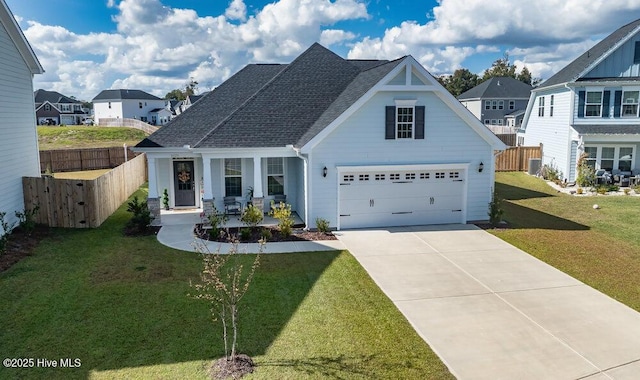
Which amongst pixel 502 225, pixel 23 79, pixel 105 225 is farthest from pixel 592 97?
pixel 23 79

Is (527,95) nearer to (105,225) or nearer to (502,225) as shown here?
(502,225)

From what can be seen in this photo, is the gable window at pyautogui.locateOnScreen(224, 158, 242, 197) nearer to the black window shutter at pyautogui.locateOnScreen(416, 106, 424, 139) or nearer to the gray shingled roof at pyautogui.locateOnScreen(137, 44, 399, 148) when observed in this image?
the gray shingled roof at pyautogui.locateOnScreen(137, 44, 399, 148)

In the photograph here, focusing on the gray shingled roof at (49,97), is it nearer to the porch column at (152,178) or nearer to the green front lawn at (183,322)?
the porch column at (152,178)

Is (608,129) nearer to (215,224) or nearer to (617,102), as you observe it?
(617,102)

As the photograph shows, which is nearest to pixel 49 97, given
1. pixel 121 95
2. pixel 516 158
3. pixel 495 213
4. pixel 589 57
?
pixel 121 95

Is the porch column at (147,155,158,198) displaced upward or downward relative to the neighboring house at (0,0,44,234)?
downward

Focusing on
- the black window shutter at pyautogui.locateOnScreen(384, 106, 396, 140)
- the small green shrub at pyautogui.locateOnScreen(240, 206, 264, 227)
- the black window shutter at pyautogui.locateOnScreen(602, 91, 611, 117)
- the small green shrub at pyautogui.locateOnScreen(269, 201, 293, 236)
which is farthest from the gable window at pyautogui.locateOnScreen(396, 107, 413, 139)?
the black window shutter at pyautogui.locateOnScreen(602, 91, 611, 117)

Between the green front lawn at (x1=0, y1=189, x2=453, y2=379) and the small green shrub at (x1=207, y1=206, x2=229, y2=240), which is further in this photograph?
the small green shrub at (x1=207, y1=206, x2=229, y2=240)
